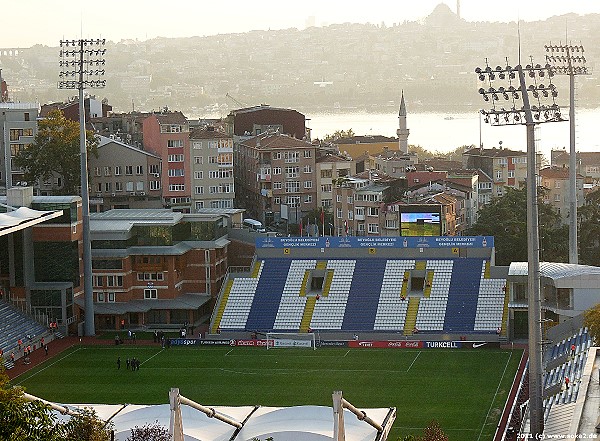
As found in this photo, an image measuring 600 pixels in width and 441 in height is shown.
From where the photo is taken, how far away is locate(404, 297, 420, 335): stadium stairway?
168ft

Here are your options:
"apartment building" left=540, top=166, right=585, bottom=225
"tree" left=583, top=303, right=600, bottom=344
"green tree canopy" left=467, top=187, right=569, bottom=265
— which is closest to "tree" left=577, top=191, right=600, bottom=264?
"green tree canopy" left=467, top=187, right=569, bottom=265

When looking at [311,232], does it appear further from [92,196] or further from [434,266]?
[434,266]

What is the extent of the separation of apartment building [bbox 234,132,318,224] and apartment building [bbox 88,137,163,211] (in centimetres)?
971

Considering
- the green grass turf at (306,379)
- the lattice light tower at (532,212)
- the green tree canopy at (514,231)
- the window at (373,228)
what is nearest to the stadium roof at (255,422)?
the lattice light tower at (532,212)

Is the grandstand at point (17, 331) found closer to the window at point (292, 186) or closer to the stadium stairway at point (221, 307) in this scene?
the stadium stairway at point (221, 307)

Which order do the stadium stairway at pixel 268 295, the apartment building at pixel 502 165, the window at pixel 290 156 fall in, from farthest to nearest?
the apartment building at pixel 502 165 < the window at pixel 290 156 < the stadium stairway at pixel 268 295

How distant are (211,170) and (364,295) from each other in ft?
81.2

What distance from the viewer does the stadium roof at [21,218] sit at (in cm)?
4825

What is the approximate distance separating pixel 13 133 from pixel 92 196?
679cm

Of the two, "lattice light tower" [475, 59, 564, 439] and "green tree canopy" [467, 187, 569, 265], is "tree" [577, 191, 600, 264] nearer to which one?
"green tree canopy" [467, 187, 569, 265]

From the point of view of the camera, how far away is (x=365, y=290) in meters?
54.0

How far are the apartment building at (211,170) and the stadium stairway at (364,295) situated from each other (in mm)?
22203

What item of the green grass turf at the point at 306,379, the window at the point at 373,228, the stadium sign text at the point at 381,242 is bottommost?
the green grass turf at the point at 306,379

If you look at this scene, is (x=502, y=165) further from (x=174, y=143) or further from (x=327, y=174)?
(x=174, y=143)
